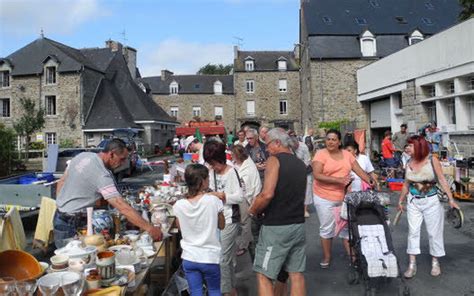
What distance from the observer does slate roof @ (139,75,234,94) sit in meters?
46.5

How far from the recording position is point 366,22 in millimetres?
32531

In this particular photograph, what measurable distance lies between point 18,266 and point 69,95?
30.6 meters

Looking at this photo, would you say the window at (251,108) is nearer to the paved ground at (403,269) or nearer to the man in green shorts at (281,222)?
the paved ground at (403,269)

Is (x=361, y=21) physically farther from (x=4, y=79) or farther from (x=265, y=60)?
(x=4, y=79)

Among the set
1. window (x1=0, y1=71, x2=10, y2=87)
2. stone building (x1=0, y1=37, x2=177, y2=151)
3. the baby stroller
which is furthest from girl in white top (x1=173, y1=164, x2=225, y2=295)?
window (x1=0, y1=71, x2=10, y2=87)

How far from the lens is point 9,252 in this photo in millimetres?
2787

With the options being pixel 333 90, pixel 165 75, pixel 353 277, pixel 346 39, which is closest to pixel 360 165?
pixel 353 277

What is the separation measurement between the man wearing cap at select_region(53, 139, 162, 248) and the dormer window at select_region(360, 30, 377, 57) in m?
30.4

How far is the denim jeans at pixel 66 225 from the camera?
3.86 metres

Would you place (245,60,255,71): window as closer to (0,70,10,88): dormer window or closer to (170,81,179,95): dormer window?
(170,81,179,95): dormer window

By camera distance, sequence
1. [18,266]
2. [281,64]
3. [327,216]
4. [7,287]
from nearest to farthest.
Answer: [7,287], [18,266], [327,216], [281,64]

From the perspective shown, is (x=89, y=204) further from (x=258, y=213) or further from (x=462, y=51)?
(x=462, y=51)

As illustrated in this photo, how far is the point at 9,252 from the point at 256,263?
1.94 metres

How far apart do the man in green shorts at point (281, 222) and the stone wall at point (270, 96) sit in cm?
4080
